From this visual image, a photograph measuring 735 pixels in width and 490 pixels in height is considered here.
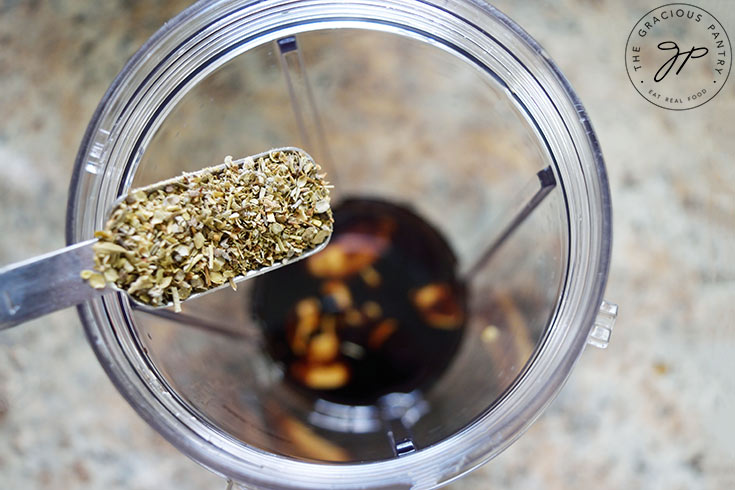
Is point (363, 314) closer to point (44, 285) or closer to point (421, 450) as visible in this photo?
point (421, 450)

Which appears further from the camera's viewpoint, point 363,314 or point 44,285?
point 363,314

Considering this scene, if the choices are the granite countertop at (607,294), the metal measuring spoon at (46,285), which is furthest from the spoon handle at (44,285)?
the granite countertop at (607,294)

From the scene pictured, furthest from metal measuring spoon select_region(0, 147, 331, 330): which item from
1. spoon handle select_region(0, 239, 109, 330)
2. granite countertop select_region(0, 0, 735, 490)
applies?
granite countertop select_region(0, 0, 735, 490)

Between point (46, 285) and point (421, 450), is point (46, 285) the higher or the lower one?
the higher one

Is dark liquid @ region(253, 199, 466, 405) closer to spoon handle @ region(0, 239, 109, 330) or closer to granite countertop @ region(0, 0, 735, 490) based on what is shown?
granite countertop @ region(0, 0, 735, 490)

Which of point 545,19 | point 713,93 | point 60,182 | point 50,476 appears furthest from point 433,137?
point 50,476

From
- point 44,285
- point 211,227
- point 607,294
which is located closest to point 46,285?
point 44,285
